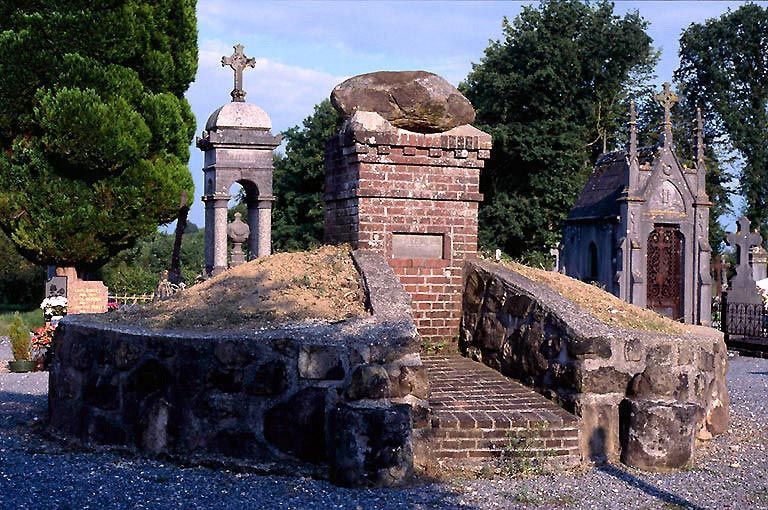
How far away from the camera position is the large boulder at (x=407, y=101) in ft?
27.6

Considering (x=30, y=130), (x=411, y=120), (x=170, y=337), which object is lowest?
(x=170, y=337)

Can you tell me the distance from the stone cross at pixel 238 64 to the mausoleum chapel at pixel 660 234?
9607 mm

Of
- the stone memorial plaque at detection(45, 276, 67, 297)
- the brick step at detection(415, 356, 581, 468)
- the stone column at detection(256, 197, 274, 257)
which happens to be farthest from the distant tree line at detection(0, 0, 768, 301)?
the brick step at detection(415, 356, 581, 468)

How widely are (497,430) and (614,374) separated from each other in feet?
3.51

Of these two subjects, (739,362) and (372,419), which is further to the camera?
(739,362)

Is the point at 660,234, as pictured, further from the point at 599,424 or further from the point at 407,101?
the point at 599,424

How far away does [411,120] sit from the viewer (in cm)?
844

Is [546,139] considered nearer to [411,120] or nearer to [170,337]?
[411,120]

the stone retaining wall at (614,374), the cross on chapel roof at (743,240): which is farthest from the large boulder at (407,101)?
the cross on chapel roof at (743,240)

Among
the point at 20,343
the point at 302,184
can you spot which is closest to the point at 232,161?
the point at 20,343

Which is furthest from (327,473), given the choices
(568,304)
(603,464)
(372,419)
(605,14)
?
(605,14)

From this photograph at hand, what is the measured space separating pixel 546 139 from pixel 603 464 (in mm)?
28393

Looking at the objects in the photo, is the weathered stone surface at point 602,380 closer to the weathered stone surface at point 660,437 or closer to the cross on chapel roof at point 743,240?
the weathered stone surface at point 660,437

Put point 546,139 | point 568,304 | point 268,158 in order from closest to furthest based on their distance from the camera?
point 568,304 < point 268,158 < point 546,139
